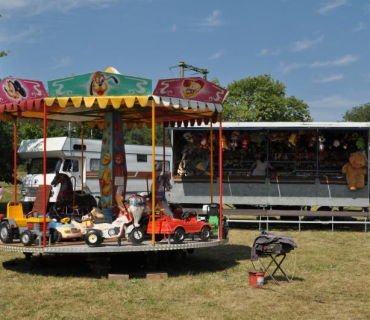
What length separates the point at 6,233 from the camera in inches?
388

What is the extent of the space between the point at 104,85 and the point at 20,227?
321 centimetres

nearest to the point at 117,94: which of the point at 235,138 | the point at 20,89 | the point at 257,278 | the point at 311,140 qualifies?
the point at 20,89

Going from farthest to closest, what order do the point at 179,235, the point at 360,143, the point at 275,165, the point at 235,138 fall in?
1. the point at 275,165
2. the point at 235,138
3. the point at 360,143
4. the point at 179,235

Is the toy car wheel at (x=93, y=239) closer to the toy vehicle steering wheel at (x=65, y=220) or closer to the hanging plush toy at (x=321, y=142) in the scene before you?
the toy vehicle steering wheel at (x=65, y=220)

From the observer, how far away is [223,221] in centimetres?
1099

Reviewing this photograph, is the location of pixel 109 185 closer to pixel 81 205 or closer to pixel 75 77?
pixel 81 205

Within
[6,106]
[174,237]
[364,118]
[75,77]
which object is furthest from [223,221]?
[364,118]

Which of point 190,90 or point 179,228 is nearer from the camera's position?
point 179,228

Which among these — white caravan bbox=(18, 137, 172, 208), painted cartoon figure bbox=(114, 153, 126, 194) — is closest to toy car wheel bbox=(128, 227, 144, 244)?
painted cartoon figure bbox=(114, 153, 126, 194)

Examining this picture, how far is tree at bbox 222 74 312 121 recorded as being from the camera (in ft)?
191

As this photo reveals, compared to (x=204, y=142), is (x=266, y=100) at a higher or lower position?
higher

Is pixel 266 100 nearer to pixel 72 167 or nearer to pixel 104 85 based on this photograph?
pixel 72 167

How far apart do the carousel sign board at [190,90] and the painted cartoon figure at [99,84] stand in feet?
2.78

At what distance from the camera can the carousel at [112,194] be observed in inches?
365
